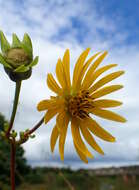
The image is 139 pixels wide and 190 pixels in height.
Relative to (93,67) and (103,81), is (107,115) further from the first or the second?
(93,67)

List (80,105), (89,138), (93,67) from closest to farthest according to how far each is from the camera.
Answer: (93,67) < (89,138) < (80,105)

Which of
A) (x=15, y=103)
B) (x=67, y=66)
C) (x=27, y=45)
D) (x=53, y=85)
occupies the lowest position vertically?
(x=15, y=103)

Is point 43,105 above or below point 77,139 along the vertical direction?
above

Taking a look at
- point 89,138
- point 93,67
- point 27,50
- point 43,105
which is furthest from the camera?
point 89,138

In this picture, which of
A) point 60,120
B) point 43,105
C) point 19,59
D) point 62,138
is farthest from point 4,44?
point 62,138

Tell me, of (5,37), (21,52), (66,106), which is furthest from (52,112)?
(5,37)

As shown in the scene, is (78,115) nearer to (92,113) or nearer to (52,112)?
(92,113)

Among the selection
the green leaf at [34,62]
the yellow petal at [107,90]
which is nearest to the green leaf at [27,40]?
the green leaf at [34,62]

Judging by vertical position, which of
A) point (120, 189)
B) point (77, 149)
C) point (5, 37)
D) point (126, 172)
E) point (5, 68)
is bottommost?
point (120, 189)
